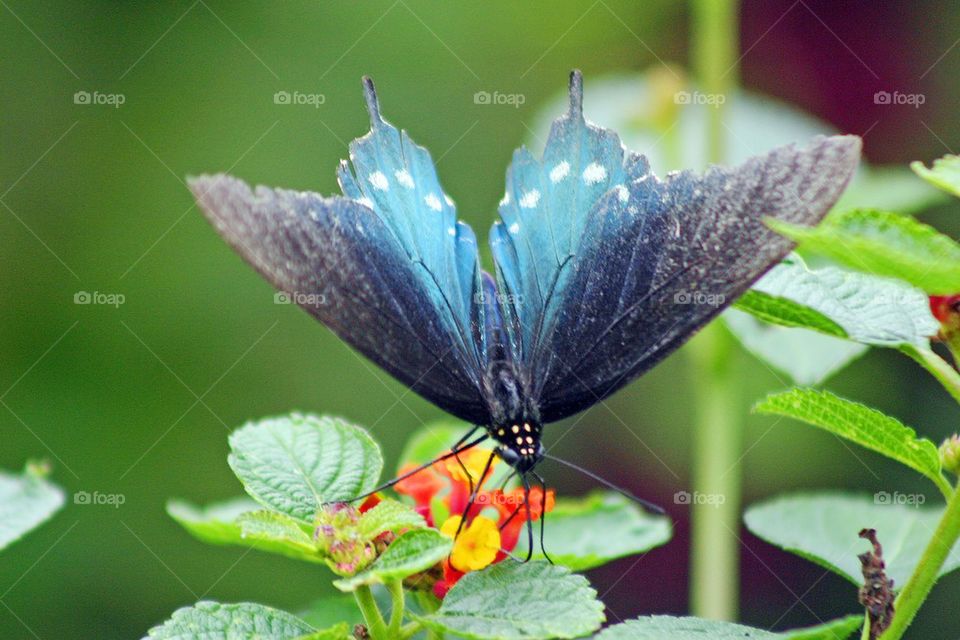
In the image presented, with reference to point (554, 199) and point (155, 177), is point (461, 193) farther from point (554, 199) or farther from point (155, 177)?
point (554, 199)

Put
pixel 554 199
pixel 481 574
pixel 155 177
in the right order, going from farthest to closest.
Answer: pixel 155 177
pixel 554 199
pixel 481 574

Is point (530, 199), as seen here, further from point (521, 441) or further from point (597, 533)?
point (597, 533)

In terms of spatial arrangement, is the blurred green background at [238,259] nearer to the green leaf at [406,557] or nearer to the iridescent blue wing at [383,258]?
the iridescent blue wing at [383,258]

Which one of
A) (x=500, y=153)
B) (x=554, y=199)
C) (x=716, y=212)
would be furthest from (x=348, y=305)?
(x=500, y=153)

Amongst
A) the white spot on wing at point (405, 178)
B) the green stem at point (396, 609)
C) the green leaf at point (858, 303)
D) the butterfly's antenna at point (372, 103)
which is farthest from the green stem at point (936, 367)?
the butterfly's antenna at point (372, 103)

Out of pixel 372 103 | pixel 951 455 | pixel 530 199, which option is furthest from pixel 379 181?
pixel 951 455
